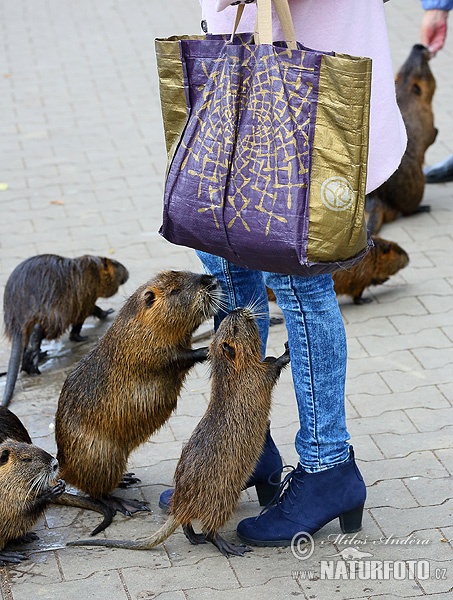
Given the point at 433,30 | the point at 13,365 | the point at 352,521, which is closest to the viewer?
the point at 352,521

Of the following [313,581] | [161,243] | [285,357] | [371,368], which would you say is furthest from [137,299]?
[161,243]

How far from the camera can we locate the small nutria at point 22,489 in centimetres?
347

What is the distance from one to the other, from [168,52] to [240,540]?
1.66 metres

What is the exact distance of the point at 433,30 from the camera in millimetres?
6633

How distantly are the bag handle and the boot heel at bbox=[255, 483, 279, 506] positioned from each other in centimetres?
162

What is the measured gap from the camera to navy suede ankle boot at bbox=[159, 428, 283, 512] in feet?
12.0

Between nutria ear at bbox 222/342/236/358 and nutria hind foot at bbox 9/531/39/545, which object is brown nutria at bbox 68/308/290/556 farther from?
nutria hind foot at bbox 9/531/39/545

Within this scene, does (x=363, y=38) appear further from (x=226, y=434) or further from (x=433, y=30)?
(x=433, y=30)

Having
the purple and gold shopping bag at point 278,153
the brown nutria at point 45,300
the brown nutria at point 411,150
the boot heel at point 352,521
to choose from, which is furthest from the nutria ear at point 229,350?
the brown nutria at point 411,150

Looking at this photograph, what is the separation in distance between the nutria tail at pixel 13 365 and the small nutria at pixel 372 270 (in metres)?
1.67

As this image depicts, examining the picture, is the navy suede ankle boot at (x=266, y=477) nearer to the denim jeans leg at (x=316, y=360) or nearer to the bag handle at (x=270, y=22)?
the denim jeans leg at (x=316, y=360)

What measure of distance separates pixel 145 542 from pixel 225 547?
0.27m

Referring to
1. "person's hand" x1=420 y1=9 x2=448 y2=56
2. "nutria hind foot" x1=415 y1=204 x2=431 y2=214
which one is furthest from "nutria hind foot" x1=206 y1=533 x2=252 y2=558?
"person's hand" x1=420 y1=9 x2=448 y2=56

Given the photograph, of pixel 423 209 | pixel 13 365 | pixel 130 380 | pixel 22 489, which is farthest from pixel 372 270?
pixel 22 489
